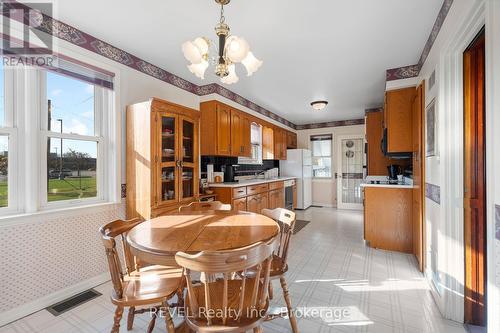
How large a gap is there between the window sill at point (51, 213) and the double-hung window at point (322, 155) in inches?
217

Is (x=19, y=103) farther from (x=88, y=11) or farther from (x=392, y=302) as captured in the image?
(x=392, y=302)

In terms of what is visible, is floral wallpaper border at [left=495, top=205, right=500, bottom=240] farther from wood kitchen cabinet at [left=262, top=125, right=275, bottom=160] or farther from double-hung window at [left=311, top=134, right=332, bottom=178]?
double-hung window at [left=311, top=134, right=332, bottom=178]

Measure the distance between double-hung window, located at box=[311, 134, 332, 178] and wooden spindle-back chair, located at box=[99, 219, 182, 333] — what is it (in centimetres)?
579

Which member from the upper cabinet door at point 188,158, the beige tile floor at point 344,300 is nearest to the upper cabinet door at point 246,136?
the upper cabinet door at point 188,158

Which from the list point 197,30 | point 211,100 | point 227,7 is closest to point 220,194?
point 211,100

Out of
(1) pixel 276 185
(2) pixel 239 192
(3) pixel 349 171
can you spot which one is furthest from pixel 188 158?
(3) pixel 349 171

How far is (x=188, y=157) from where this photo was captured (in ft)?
9.91

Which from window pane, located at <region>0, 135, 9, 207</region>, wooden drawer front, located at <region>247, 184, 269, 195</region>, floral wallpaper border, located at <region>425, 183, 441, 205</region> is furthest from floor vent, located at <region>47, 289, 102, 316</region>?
floral wallpaper border, located at <region>425, 183, 441, 205</region>

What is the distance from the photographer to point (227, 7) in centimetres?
186

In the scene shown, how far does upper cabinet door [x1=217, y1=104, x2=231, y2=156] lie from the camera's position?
146 inches

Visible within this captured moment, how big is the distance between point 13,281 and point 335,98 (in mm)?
4843

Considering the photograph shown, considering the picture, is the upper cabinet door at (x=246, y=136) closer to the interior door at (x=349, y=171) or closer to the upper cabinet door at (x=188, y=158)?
the upper cabinet door at (x=188, y=158)

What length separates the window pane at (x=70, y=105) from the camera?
216 centimetres

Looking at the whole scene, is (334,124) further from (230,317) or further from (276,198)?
(230,317)
